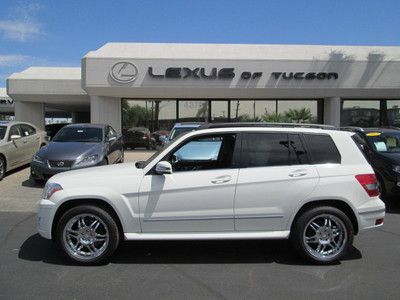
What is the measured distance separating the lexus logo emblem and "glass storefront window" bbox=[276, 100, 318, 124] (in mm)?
7377

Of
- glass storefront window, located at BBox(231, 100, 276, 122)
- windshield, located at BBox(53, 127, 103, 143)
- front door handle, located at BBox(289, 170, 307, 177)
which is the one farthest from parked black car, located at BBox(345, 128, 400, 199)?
glass storefront window, located at BBox(231, 100, 276, 122)

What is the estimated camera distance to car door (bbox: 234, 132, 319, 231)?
18.2ft

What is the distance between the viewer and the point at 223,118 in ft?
73.3

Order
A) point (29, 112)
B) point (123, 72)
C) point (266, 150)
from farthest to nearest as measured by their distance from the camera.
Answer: point (29, 112) < point (123, 72) < point (266, 150)

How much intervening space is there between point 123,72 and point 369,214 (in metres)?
15.0

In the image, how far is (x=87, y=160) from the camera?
11.3 metres

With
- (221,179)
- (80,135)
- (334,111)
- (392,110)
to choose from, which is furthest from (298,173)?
(392,110)

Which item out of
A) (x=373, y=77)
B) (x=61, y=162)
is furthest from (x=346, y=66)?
(x=61, y=162)

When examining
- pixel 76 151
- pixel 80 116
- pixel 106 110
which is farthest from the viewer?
pixel 80 116

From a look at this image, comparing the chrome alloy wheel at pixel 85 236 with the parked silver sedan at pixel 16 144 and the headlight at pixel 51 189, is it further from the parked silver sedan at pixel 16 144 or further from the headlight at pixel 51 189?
the parked silver sedan at pixel 16 144

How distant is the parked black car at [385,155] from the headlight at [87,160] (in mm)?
6169

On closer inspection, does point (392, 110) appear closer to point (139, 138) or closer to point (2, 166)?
point (139, 138)

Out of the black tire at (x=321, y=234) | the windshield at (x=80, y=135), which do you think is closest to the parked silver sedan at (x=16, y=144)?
the windshield at (x=80, y=135)

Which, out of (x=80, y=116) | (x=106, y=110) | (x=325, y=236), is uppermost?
(x=80, y=116)
